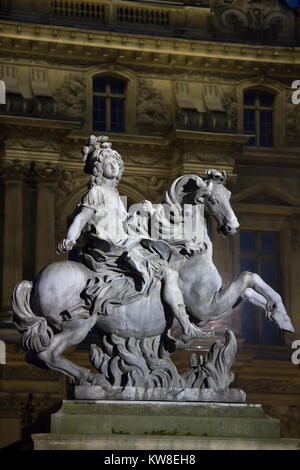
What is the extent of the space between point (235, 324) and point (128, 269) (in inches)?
859

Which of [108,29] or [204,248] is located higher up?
[108,29]

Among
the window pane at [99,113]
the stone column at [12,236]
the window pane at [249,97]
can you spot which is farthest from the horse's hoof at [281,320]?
the window pane at [249,97]

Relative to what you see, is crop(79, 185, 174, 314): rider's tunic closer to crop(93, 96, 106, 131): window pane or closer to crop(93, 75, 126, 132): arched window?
crop(93, 96, 106, 131): window pane

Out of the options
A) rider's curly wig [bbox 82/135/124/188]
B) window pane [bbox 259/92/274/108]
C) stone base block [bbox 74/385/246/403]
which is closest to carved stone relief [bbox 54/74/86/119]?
window pane [bbox 259/92/274/108]

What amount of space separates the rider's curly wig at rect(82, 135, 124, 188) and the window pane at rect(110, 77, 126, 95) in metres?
22.8

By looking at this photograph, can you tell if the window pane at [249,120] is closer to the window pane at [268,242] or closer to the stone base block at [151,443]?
the window pane at [268,242]

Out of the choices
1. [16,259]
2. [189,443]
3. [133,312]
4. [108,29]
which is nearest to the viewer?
[189,443]

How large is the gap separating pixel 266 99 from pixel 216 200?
2444 cm

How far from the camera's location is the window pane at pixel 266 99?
124 feet

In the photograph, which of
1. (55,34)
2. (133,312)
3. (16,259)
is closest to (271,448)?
(133,312)

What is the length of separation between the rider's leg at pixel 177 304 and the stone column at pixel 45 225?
68.0 ft

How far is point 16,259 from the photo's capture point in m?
33.8

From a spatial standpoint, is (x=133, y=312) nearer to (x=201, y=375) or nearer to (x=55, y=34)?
(x=201, y=375)

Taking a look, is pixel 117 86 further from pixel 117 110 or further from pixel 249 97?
pixel 249 97
